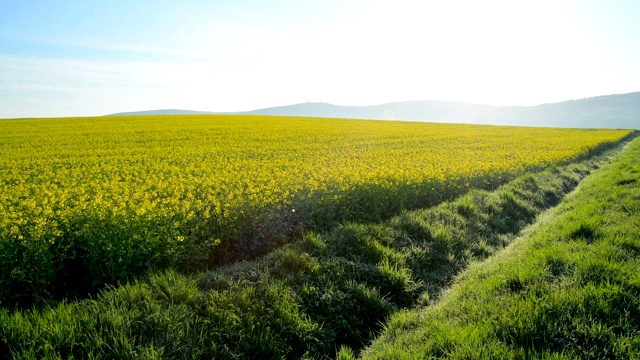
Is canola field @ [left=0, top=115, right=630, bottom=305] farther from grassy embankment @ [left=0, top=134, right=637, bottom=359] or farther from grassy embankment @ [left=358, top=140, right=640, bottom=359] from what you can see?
grassy embankment @ [left=358, top=140, right=640, bottom=359]

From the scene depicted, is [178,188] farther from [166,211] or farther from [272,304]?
[272,304]

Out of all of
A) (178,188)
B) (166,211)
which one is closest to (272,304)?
(166,211)

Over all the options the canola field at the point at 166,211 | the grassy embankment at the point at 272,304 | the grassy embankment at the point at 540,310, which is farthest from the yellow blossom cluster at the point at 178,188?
the grassy embankment at the point at 540,310

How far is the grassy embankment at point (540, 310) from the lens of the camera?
3908 mm

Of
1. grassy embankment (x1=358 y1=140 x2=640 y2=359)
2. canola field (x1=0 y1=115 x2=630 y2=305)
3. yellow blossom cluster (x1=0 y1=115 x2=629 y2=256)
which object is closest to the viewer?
grassy embankment (x1=358 y1=140 x2=640 y2=359)

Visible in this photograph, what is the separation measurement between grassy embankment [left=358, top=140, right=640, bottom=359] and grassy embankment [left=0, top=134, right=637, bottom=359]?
0.33 metres

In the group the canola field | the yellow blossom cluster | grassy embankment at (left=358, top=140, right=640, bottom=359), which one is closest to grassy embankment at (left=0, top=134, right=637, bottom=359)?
grassy embankment at (left=358, top=140, right=640, bottom=359)

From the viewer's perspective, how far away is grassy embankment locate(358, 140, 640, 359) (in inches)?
154

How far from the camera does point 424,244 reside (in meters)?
7.57

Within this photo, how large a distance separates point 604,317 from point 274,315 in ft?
11.6

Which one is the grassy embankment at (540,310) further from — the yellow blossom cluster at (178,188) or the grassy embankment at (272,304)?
the yellow blossom cluster at (178,188)

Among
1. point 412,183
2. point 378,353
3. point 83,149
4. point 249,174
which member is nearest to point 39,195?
point 249,174

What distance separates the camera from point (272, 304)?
16.1 ft

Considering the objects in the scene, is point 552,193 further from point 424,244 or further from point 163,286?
point 163,286
